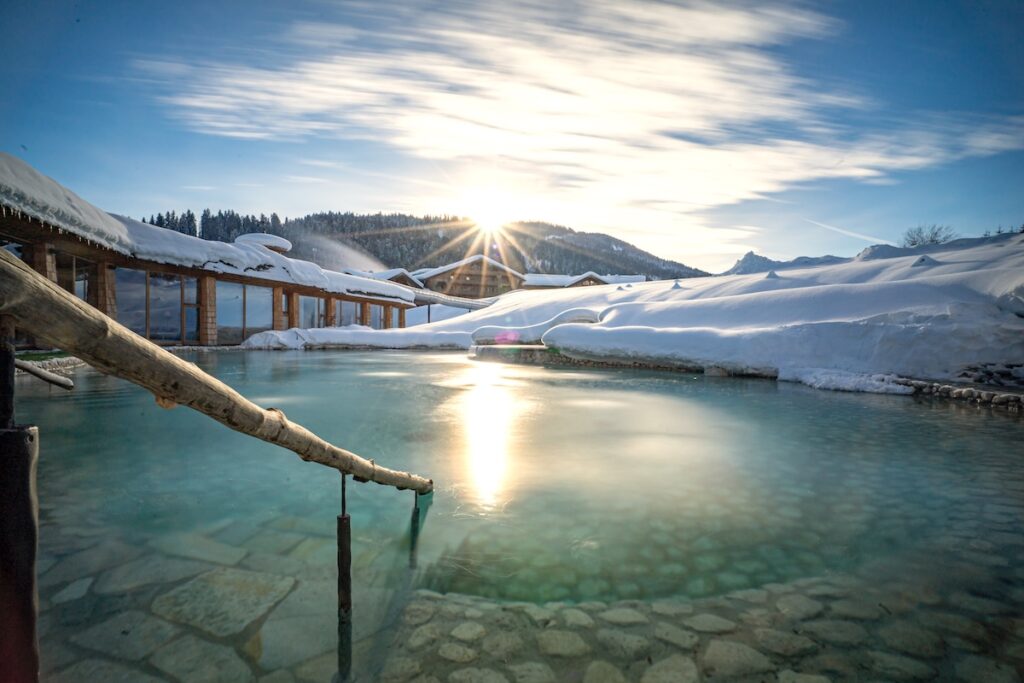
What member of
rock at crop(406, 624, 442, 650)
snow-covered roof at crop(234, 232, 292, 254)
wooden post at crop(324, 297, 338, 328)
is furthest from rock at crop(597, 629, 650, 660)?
snow-covered roof at crop(234, 232, 292, 254)

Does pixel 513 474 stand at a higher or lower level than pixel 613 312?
lower

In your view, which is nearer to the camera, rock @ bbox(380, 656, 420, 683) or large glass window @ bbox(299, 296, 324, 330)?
rock @ bbox(380, 656, 420, 683)

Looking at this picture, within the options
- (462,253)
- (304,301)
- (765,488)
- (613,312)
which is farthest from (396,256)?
(765,488)

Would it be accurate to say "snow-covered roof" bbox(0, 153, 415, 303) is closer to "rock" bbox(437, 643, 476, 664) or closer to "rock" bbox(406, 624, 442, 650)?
"rock" bbox(406, 624, 442, 650)

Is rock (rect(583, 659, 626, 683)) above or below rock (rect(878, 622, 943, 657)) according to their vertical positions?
below

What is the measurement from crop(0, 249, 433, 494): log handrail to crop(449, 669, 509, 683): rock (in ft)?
3.96

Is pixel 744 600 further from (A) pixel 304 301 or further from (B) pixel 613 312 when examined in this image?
(A) pixel 304 301

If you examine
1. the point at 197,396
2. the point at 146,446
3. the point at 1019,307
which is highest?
the point at 1019,307

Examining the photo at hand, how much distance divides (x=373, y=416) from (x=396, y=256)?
5664 cm

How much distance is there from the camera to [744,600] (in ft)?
8.43

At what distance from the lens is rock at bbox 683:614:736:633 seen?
2.30 metres

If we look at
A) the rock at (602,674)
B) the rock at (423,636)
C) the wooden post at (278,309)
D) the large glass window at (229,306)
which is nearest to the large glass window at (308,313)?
the large glass window at (229,306)

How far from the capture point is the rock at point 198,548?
294 centimetres

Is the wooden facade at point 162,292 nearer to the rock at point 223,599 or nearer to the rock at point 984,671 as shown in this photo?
the rock at point 223,599
